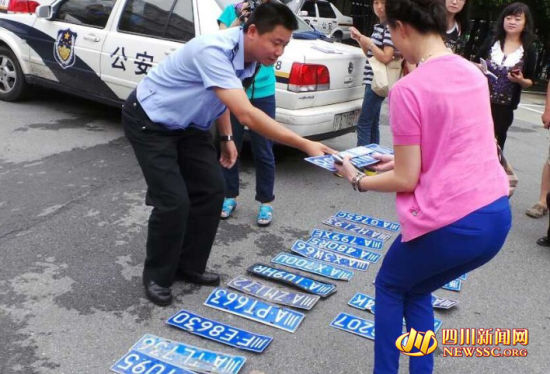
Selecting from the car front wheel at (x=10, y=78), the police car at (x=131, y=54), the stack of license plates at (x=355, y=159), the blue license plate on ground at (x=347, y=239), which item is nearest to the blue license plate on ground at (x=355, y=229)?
the blue license plate on ground at (x=347, y=239)

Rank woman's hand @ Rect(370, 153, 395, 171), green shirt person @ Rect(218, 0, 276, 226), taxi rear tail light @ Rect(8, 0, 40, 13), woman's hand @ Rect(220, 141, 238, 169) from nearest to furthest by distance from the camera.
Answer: woman's hand @ Rect(370, 153, 395, 171) → woman's hand @ Rect(220, 141, 238, 169) → green shirt person @ Rect(218, 0, 276, 226) → taxi rear tail light @ Rect(8, 0, 40, 13)

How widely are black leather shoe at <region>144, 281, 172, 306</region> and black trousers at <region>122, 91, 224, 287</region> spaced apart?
0.03m

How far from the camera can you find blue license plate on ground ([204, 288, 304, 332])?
295cm

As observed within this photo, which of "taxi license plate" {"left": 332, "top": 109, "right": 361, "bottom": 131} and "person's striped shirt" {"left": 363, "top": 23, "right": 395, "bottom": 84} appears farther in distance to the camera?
"taxi license plate" {"left": 332, "top": 109, "right": 361, "bottom": 131}

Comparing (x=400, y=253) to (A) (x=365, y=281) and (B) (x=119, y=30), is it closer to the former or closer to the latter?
(A) (x=365, y=281)

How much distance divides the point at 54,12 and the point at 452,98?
5.49 meters

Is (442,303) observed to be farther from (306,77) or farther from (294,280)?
(306,77)

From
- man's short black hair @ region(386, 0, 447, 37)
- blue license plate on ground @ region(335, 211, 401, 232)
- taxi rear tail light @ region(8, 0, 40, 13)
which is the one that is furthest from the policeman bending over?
taxi rear tail light @ region(8, 0, 40, 13)

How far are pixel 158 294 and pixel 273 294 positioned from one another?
2.18ft

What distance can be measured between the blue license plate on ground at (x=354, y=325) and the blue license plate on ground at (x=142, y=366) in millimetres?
885

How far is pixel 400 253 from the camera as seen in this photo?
6.88ft

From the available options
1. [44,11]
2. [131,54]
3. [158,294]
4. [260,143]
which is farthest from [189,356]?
[44,11]

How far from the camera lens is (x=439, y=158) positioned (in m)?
1.91

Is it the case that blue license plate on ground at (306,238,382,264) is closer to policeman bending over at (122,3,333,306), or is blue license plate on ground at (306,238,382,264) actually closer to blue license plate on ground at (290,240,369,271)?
blue license plate on ground at (290,240,369,271)
